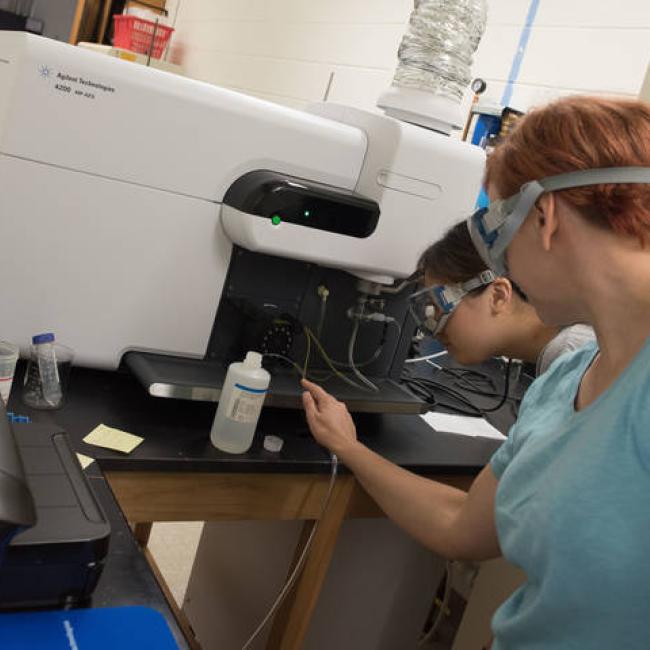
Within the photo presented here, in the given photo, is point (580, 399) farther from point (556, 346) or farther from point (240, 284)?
point (240, 284)

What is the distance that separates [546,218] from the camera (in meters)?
0.93

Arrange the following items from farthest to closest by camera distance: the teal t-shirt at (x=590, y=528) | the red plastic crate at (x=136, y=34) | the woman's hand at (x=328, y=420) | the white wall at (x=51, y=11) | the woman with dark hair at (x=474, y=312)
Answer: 1. the white wall at (x=51, y=11)
2. the red plastic crate at (x=136, y=34)
3. the woman with dark hair at (x=474, y=312)
4. the woman's hand at (x=328, y=420)
5. the teal t-shirt at (x=590, y=528)

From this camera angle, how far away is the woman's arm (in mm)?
1252

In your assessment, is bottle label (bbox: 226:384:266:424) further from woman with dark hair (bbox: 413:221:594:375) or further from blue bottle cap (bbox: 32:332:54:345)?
woman with dark hair (bbox: 413:221:594:375)

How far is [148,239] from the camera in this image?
52.9 inches

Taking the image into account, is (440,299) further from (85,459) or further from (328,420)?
(85,459)

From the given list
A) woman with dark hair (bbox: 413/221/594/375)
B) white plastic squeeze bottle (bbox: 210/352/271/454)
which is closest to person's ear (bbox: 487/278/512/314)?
woman with dark hair (bbox: 413/221/594/375)

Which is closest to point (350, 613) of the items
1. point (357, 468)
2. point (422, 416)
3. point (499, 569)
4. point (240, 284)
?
point (499, 569)

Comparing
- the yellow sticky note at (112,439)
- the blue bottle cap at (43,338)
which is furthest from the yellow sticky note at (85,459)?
the blue bottle cap at (43,338)

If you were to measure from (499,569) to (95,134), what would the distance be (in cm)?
130

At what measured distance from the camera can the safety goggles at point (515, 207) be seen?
87 centimetres

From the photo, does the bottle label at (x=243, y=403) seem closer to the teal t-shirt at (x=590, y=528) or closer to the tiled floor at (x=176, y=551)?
the teal t-shirt at (x=590, y=528)

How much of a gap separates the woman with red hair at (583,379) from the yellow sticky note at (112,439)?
2.05 ft

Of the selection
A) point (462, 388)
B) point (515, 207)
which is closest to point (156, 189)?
point (515, 207)
